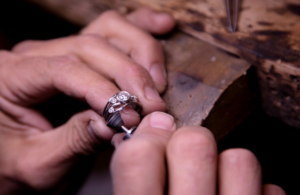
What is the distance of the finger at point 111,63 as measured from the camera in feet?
2.06

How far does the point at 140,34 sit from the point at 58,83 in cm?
24

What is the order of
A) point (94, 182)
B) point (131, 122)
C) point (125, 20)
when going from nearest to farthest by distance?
point (131, 122) < point (125, 20) < point (94, 182)

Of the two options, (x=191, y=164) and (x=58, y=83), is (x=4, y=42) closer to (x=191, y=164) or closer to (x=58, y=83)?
(x=58, y=83)

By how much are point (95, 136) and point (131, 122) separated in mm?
125

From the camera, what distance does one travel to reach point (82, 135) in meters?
0.72

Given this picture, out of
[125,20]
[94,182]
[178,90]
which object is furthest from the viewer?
[94,182]

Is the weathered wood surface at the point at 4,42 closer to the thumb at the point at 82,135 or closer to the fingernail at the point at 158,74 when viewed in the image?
the thumb at the point at 82,135

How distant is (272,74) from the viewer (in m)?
0.65

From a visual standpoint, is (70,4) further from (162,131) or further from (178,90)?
(162,131)

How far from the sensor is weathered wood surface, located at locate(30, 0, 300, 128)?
25.1 inches

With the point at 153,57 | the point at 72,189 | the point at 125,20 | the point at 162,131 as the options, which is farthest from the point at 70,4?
the point at 162,131

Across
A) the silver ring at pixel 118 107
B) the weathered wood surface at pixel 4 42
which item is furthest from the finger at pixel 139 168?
the weathered wood surface at pixel 4 42

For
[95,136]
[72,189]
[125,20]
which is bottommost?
[72,189]

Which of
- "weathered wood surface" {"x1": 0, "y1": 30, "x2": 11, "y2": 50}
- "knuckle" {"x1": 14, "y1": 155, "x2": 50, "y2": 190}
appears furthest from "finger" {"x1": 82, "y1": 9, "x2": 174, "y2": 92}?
"weathered wood surface" {"x1": 0, "y1": 30, "x2": 11, "y2": 50}
